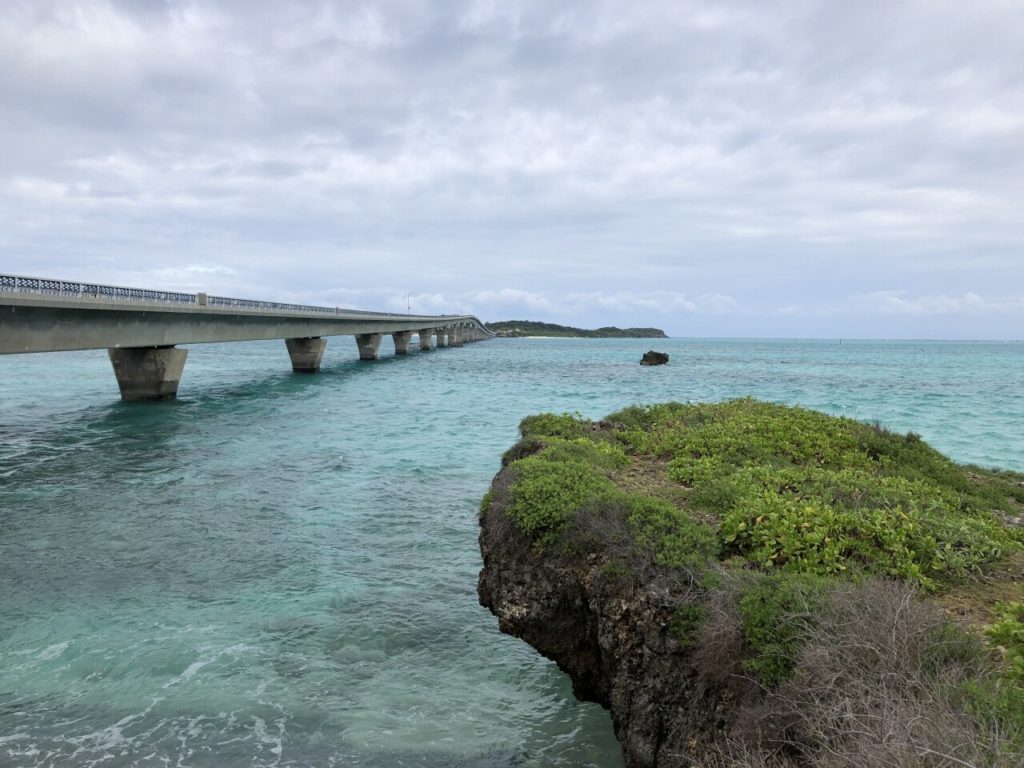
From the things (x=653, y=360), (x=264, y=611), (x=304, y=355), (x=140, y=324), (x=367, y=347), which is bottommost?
(x=264, y=611)

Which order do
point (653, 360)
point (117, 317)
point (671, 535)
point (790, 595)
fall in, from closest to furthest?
point (790, 595), point (671, 535), point (117, 317), point (653, 360)

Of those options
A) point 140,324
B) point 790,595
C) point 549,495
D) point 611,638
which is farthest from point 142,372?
point 790,595

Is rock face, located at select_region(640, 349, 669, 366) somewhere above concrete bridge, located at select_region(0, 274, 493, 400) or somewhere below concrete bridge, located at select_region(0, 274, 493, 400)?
below

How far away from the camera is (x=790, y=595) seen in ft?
19.0

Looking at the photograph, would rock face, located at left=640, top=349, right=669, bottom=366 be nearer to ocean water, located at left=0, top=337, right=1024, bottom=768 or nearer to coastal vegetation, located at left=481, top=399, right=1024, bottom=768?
ocean water, located at left=0, top=337, right=1024, bottom=768

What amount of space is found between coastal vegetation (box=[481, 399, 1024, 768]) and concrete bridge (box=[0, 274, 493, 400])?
2608cm

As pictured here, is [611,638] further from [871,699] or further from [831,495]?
[831,495]

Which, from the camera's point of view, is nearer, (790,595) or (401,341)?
(790,595)

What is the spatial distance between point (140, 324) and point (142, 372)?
4796 millimetres

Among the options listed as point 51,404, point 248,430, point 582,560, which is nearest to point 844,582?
point 582,560

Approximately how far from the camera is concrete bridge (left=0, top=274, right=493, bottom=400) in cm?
2733

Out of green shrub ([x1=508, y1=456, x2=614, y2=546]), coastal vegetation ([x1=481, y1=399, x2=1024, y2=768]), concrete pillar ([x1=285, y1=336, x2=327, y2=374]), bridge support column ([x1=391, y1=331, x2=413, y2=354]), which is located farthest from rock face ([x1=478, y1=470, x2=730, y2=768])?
bridge support column ([x1=391, y1=331, x2=413, y2=354])

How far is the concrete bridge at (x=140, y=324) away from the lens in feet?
89.7

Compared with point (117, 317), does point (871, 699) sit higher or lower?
lower
